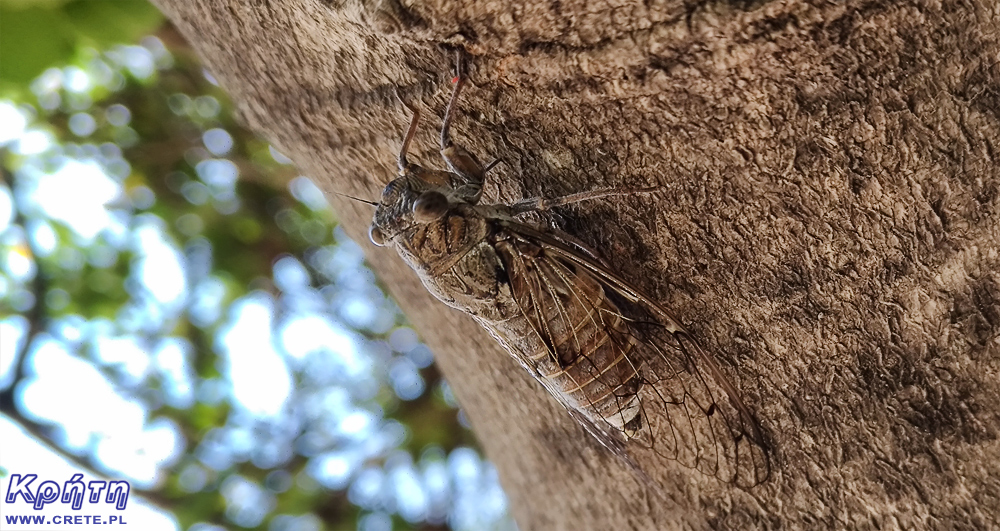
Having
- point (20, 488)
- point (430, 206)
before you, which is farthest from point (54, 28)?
point (20, 488)

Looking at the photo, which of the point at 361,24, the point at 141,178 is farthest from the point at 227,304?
the point at 361,24

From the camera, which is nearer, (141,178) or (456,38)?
(456,38)

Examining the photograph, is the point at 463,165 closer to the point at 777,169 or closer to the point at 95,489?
the point at 777,169

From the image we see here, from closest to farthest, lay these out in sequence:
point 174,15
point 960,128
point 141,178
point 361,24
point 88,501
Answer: point 960,128, point 361,24, point 174,15, point 88,501, point 141,178

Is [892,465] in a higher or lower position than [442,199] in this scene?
higher

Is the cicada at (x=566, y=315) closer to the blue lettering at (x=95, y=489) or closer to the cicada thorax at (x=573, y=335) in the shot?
the cicada thorax at (x=573, y=335)

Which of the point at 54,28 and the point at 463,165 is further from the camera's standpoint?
the point at 54,28

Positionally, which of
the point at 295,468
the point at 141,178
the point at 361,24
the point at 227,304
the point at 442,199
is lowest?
the point at 295,468

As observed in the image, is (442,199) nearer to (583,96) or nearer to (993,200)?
(583,96)

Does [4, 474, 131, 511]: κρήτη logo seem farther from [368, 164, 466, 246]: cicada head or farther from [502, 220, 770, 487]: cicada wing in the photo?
[502, 220, 770, 487]: cicada wing
